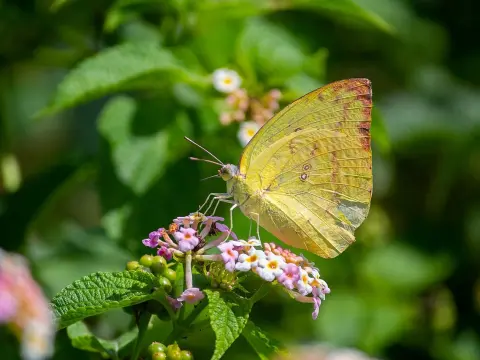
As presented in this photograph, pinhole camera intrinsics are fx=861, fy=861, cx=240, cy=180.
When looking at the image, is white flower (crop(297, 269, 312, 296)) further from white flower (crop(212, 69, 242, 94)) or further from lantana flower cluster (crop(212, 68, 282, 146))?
white flower (crop(212, 69, 242, 94))

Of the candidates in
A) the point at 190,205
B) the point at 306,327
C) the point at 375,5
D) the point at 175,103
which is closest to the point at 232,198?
the point at 190,205

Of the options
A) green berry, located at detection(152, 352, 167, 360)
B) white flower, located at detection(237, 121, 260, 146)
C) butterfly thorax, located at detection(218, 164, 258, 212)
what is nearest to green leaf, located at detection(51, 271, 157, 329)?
green berry, located at detection(152, 352, 167, 360)

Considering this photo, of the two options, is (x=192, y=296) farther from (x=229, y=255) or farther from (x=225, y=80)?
(x=225, y=80)

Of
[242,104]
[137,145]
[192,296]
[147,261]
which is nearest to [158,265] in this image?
[147,261]

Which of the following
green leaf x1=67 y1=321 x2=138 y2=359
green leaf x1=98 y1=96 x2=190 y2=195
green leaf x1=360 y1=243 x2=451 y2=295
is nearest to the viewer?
→ green leaf x1=67 y1=321 x2=138 y2=359

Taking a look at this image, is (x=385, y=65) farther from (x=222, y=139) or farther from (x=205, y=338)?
(x=205, y=338)

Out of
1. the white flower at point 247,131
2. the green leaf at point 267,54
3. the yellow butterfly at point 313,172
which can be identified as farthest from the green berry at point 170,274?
the green leaf at point 267,54

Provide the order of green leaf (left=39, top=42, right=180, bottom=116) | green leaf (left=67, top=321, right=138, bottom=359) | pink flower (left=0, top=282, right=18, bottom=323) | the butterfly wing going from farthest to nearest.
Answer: green leaf (left=39, top=42, right=180, bottom=116) < the butterfly wing < green leaf (left=67, top=321, right=138, bottom=359) < pink flower (left=0, top=282, right=18, bottom=323)
